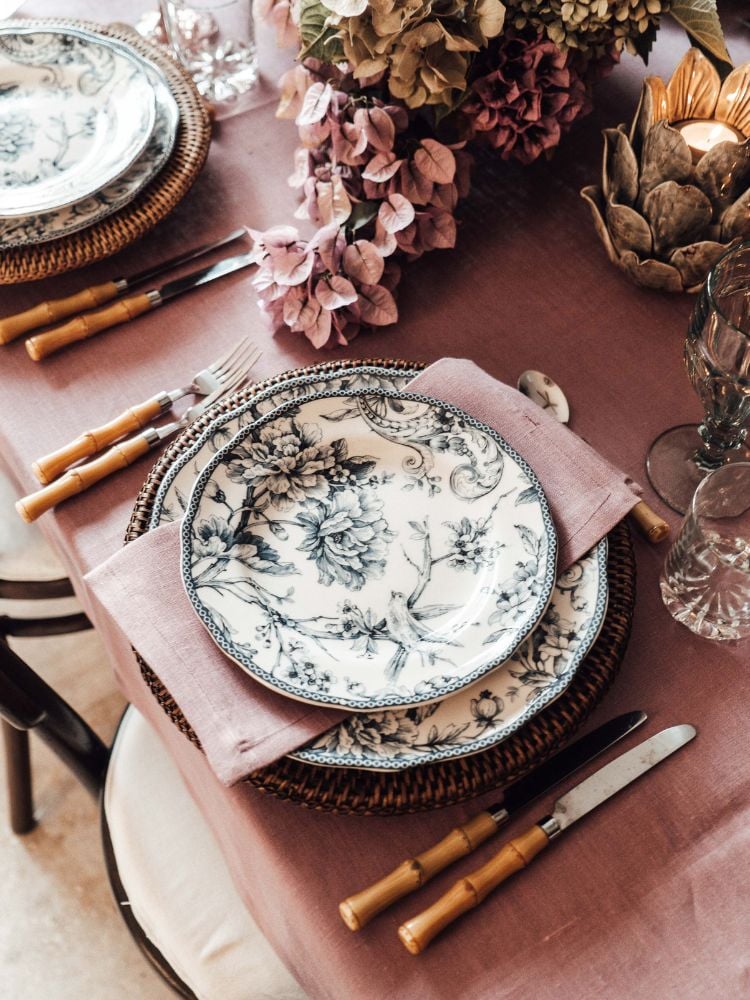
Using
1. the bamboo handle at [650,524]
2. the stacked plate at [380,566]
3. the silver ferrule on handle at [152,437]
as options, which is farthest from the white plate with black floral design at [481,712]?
the silver ferrule on handle at [152,437]

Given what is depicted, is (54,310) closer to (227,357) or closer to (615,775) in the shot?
(227,357)

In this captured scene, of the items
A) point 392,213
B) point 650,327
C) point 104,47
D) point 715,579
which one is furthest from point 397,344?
point 104,47

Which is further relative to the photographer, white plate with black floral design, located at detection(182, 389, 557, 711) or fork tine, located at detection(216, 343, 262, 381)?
fork tine, located at detection(216, 343, 262, 381)

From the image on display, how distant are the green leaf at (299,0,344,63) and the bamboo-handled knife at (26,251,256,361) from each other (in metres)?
0.18

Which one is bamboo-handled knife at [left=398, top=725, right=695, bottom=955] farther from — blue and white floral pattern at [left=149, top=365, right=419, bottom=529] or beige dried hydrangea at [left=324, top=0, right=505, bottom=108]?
beige dried hydrangea at [left=324, top=0, right=505, bottom=108]

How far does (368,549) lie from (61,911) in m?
0.88

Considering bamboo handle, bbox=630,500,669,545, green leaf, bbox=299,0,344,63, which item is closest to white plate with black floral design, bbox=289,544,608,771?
bamboo handle, bbox=630,500,669,545

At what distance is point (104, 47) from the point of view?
0.91 m

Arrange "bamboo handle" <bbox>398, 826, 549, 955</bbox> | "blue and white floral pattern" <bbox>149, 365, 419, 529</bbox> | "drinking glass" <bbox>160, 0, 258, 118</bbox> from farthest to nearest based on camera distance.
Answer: "drinking glass" <bbox>160, 0, 258, 118</bbox>, "blue and white floral pattern" <bbox>149, 365, 419, 529</bbox>, "bamboo handle" <bbox>398, 826, 549, 955</bbox>

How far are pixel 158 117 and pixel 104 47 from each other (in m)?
0.11

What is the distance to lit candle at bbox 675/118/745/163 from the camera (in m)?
0.82

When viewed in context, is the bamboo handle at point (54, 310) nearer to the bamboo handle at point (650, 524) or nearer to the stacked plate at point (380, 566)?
the stacked plate at point (380, 566)

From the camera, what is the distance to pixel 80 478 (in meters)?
0.70

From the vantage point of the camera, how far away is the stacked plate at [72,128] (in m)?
0.81
